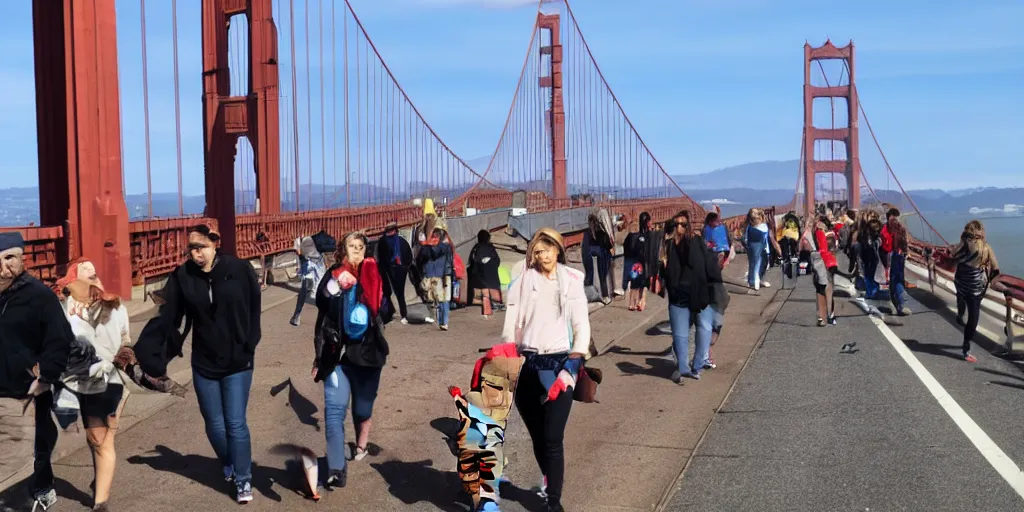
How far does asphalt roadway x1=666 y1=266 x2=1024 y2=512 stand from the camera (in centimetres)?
586

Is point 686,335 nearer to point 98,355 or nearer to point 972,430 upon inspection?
point 972,430

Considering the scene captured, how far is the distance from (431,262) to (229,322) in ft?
25.0

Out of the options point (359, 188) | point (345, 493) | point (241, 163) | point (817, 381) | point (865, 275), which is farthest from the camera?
point (359, 188)

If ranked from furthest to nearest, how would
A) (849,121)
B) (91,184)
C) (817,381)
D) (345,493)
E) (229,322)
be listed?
(849,121), (91,184), (817,381), (345,493), (229,322)

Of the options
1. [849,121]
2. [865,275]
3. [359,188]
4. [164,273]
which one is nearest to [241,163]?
[164,273]

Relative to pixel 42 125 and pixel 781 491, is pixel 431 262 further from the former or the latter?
pixel 781 491

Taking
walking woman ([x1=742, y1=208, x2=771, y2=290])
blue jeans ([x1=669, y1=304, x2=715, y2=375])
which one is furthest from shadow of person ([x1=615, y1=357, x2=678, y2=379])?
walking woman ([x1=742, y1=208, x2=771, y2=290])

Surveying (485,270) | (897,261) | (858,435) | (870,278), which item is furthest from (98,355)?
(870,278)

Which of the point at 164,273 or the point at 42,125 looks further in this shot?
the point at 164,273

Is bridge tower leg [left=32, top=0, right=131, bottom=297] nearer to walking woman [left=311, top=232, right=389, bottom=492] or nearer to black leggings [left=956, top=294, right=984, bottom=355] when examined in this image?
walking woman [left=311, top=232, right=389, bottom=492]

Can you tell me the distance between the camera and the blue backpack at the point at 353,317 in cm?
629

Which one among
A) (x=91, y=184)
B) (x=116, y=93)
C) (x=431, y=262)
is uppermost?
(x=116, y=93)

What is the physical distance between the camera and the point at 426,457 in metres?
7.09

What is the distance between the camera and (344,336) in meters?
6.30
